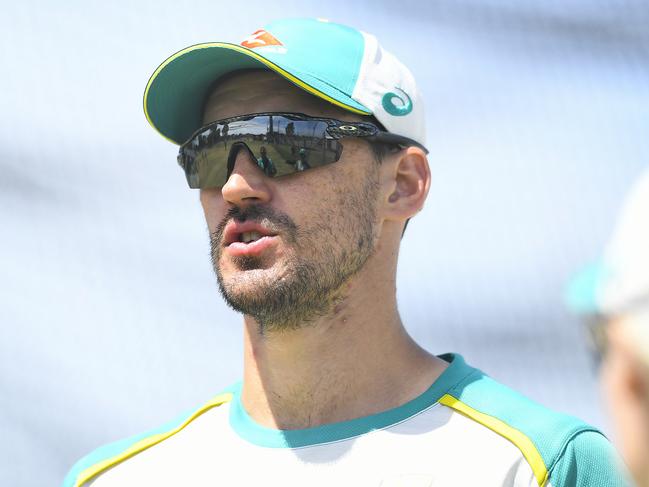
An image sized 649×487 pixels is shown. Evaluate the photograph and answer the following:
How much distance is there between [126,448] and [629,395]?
1712 mm

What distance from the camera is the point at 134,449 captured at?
7.79 feet

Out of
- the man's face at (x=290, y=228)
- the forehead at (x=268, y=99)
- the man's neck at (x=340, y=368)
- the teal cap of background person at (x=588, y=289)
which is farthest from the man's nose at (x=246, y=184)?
the teal cap of background person at (x=588, y=289)

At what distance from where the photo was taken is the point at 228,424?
2.30 meters

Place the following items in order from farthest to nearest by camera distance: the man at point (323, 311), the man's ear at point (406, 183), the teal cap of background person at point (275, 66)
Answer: the man's ear at point (406, 183) < the teal cap of background person at point (275, 66) < the man at point (323, 311)

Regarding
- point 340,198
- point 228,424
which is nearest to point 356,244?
point 340,198

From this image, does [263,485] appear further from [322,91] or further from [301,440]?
[322,91]

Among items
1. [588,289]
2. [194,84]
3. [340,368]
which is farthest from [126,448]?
[588,289]

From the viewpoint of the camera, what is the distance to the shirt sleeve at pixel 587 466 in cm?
193

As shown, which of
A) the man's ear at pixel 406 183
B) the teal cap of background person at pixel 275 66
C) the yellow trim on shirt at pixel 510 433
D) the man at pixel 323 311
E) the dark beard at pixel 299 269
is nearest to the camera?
the yellow trim on shirt at pixel 510 433

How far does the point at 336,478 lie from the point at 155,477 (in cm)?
44

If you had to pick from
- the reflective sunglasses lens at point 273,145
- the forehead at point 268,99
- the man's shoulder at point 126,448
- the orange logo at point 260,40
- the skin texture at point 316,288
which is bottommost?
the man's shoulder at point 126,448

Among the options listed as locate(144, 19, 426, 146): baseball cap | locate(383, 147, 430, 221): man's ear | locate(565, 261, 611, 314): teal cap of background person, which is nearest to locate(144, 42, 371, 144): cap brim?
locate(144, 19, 426, 146): baseball cap

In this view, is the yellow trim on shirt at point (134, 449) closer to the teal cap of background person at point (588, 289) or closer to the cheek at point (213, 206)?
the cheek at point (213, 206)

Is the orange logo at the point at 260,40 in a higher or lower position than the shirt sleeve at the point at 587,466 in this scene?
higher
